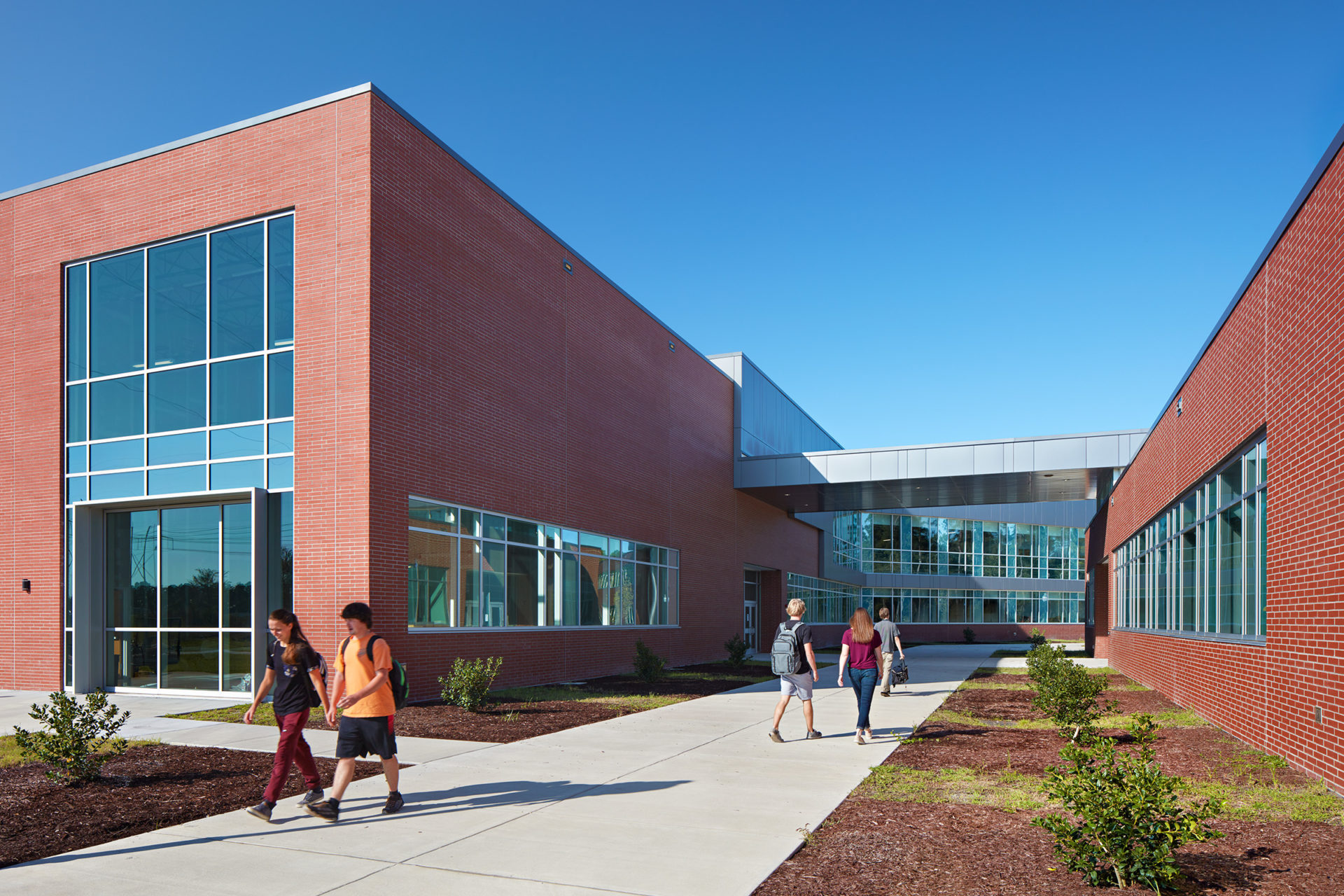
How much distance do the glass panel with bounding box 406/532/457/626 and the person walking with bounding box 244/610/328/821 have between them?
27.4 ft

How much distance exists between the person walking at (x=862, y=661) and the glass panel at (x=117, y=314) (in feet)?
43.5

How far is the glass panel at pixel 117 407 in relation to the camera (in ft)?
57.6

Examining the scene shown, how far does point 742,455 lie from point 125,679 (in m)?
21.2

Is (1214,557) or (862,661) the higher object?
(1214,557)

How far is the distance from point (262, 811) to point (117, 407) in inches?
508

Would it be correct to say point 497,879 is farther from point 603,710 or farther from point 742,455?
point 742,455

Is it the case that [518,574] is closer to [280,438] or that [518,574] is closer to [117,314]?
[280,438]

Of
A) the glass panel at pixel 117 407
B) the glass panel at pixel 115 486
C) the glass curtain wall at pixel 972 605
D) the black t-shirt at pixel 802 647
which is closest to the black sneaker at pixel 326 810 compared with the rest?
the black t-shirt at pixel 802 647

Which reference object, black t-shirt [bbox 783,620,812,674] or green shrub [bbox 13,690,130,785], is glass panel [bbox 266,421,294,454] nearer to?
green shrub [bbox 13,690,130,785]

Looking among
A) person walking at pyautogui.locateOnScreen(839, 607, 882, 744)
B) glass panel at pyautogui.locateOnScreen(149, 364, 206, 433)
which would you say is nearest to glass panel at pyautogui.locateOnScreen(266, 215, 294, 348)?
glass panel at pyautogui.locateOnScreen(149, 364, 206, 433)

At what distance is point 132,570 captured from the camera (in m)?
17.8

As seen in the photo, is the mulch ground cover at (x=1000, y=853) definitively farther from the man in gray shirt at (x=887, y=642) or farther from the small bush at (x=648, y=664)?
the small bush at (x=648, y=664)

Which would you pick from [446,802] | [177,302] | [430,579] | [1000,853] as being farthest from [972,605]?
[1000,853]

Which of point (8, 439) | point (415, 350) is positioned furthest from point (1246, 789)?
point (8, 439)
